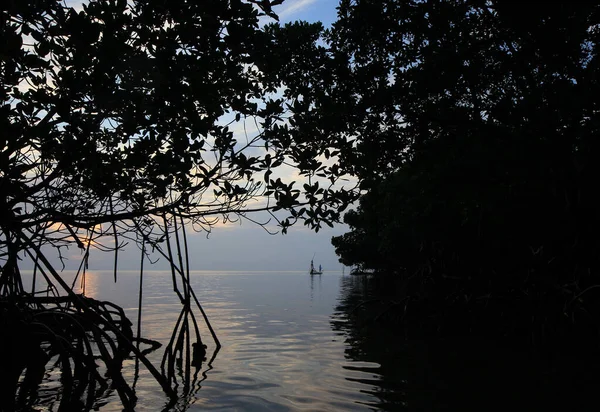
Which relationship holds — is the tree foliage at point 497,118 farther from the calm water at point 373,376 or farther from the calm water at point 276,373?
the calm water at point 276,373

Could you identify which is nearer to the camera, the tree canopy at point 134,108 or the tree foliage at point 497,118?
the tree canopy at point 134,108

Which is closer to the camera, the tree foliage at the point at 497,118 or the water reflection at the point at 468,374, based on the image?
the water reflection at the point at 468,374

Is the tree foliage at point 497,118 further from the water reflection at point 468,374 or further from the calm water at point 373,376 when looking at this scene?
the calm water at point 373,376

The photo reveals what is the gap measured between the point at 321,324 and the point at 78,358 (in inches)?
434

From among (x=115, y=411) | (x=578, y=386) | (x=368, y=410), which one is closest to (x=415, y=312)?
(x=578, y=386)

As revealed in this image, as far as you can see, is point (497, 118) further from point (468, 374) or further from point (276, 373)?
point (276, 373)

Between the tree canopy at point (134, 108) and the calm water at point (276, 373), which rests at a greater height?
the tree canopy at point (134, 108)

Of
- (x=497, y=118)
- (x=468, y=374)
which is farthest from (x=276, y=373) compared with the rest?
(x=497, y=118)

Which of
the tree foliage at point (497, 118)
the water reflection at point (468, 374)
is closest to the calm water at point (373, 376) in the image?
the water reflection at point (468, 374)

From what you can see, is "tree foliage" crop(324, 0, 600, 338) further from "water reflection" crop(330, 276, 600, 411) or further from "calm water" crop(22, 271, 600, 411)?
"calm water" crop(22, 271, 600, 411)

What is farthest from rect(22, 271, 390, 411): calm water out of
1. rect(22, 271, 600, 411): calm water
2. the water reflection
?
the water reflection

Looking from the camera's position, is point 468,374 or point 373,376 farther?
point 468,374

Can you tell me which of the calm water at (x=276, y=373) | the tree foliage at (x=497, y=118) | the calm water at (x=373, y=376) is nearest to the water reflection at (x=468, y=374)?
the calm water at (x=373, y=376)

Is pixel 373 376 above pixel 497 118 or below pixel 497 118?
below
